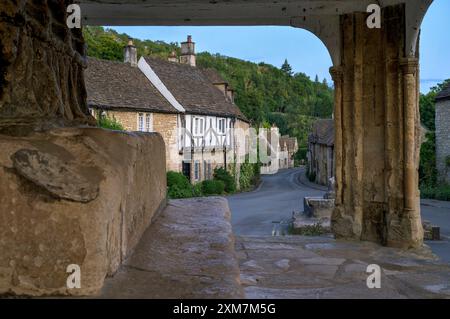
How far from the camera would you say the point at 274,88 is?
80812 mm

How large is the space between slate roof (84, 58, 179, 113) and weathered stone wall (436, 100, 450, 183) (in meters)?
14.5

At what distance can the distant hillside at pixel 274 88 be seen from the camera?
6038cm

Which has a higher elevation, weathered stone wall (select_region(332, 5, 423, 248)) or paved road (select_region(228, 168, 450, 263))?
weathered stone wall (select_region(332, 5, 423, 248))

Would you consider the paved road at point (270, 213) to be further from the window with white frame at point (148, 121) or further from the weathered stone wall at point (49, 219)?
the weathered stone wall at point (49, 219)

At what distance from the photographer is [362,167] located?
16.5 feet

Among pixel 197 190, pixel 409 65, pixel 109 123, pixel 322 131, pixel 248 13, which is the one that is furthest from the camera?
pixel 322 131

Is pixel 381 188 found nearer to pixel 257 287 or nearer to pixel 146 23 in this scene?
pixel 257 287

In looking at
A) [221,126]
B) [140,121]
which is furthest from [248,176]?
[140,121]

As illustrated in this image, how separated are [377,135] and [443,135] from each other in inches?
850

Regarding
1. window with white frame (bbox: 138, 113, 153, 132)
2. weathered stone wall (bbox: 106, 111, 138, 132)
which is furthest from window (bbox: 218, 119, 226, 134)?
weathered stone wall (bbox: 106, 111, 138, 132)

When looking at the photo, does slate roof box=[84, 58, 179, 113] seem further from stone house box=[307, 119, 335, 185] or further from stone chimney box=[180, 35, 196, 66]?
stone house box=[307, 119, 335, 185]

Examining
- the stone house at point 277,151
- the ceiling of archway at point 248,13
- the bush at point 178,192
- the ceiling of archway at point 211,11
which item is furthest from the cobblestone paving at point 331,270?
the stone house at point 277,151

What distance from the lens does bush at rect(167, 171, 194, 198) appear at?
22141 mm

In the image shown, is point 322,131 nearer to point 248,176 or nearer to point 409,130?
point 248,176
